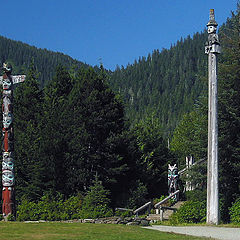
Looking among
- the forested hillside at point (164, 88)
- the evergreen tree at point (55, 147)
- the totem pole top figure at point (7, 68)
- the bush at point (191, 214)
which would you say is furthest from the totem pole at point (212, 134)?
the forested hillside at point (164, 88)

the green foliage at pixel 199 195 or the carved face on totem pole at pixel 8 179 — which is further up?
the carved face on totem pole at pixel 8 179

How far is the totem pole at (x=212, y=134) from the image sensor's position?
19219 millimetres

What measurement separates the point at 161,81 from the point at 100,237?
17296 cm

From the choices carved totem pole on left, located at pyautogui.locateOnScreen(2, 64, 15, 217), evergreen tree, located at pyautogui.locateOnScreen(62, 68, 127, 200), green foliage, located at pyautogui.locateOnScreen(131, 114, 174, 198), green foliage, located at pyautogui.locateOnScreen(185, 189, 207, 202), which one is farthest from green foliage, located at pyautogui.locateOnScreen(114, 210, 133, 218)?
green foliage, located at pyautogui.locateOnScreen(131, 114, 174, 198)

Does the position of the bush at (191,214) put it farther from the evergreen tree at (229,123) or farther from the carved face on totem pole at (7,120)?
the carved face on totem pole at (7,120)

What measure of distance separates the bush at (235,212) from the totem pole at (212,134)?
6.16 feet

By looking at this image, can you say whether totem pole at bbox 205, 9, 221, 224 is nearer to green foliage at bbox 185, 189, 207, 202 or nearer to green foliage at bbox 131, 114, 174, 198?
green foliage at bbox 185, 189, 207, 202

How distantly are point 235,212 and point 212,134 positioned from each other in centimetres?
403

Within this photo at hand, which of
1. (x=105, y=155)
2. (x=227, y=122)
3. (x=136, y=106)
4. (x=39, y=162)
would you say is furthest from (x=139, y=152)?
(x=136, y=106)

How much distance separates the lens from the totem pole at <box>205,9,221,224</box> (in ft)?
63.1

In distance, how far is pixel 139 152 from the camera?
Result: 126ft

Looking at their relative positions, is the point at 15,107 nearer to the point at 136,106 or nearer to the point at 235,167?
the point at 235,167

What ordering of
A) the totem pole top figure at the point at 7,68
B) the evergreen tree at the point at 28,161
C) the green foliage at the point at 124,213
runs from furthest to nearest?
the evergreen tree at the point at 28,161
the green foliage at the point at 124,213
the totem pole top figure at the point at 7,68

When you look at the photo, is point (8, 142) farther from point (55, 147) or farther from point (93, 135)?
point (93, 135)
